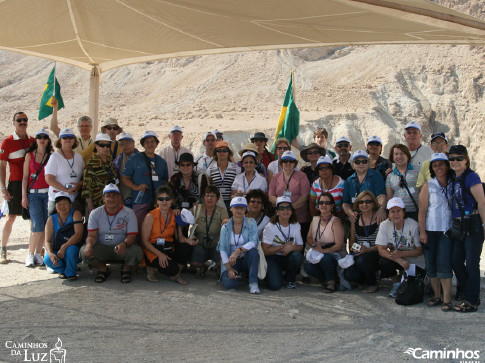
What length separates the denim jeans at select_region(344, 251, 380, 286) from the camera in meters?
6.01

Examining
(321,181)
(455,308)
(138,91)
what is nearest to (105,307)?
(321,181)

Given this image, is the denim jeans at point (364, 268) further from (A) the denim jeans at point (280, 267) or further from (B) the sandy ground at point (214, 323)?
(A) the denim jeans at point (280, 267)

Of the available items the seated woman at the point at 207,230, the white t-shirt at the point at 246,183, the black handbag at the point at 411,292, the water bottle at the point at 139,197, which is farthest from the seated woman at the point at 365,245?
the water bottle at the point at 139,197

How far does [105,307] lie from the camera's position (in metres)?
5.29

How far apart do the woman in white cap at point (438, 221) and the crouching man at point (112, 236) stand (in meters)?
3.33

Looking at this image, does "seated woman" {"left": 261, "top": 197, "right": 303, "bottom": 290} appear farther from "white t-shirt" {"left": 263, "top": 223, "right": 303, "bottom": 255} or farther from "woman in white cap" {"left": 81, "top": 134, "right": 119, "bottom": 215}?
"woman in white cap" {"left": 81, "top": 134, "right": 119, "bottom": 215}

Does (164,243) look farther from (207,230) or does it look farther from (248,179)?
(248,179)

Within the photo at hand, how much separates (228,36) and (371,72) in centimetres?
2426

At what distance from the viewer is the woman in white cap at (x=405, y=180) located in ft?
19.7

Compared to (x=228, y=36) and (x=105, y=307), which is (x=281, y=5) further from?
(x=105, y=307)

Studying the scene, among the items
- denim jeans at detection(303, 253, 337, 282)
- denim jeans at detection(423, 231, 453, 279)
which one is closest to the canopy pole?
denim jeans at detection(303, 253, 337, 282)

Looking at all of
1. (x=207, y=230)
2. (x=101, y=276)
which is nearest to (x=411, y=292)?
(x=207, y=230)

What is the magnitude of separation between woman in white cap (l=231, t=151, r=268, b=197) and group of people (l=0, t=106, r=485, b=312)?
0.01 metres

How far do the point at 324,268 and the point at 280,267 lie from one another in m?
0.53
